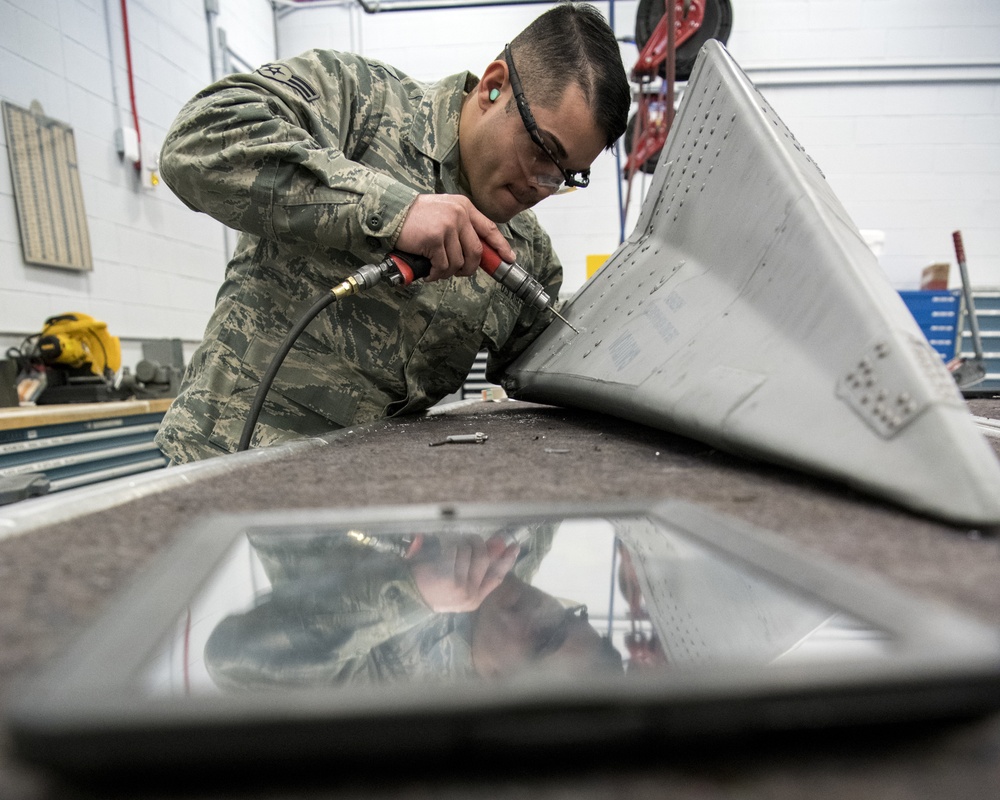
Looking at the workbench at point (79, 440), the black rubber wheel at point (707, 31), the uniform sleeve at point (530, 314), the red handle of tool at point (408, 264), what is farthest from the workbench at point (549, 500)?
the black rubber wheel at point (707, 31)

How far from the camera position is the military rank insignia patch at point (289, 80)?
3.09ft

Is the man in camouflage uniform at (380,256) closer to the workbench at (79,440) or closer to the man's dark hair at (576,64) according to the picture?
the man's dark hair at (576,64)

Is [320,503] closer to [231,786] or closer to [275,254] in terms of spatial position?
[231,786]

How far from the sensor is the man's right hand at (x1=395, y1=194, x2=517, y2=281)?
792 mm

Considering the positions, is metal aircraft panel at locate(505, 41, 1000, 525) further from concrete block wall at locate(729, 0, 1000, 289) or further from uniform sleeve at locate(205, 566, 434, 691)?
concrete block wall at locate(729, 0, 1000, 289)

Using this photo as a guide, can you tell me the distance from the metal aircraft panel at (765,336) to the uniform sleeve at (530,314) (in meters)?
0.26

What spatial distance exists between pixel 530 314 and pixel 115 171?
2203 mm

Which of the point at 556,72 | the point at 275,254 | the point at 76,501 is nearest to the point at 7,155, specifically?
the point at 275,254

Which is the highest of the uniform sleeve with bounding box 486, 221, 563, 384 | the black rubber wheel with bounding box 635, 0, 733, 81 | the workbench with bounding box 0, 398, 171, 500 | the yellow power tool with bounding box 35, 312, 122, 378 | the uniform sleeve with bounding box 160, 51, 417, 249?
the black rubber wheel with bounding box 635, 0, 733, 81

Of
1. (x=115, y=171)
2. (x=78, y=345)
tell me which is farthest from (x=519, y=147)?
(x=115, y=171)

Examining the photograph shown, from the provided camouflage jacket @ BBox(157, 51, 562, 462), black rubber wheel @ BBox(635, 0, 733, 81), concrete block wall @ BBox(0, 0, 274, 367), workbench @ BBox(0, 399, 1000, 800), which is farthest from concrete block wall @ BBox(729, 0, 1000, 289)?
workbench @ BBox(0, 399, 1000, 800)

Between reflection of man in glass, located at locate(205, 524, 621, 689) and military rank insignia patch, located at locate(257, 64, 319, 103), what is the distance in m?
0.84

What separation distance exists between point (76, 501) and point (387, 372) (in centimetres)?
72

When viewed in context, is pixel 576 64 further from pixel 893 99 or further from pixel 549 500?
pixel 893 99
